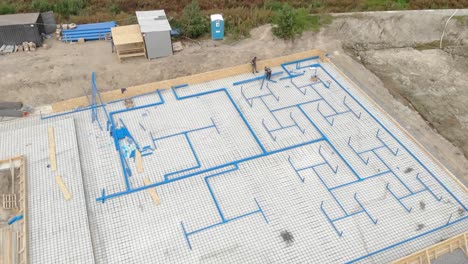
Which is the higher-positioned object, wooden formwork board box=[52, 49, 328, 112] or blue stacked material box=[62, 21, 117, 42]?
blue stacked material box=[62, 21, 117, 42]

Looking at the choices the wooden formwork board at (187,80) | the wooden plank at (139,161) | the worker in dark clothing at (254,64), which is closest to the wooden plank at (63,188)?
the wooden plank at (139,161)

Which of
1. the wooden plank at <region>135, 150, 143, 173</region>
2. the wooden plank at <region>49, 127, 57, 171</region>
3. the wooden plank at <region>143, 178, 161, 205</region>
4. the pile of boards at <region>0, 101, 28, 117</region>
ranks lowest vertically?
the wooden plank at <region>143, 178, 161, 205</region>

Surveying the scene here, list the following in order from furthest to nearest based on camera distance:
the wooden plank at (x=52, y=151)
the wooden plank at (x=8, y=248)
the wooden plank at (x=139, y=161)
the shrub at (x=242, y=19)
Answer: the shrub at (x=242, y=19) < the wooden plank at (x=139, y=161) < the wooden plank at (x=52, y=151) < the wooden plank at (x=8, y=248)

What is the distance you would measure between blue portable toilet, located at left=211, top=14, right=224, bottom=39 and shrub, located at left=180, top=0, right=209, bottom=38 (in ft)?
2.10

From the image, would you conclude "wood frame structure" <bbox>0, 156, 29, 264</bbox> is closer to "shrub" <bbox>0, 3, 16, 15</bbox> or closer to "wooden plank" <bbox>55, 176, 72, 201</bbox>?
"wooden plank" <bbox>55, 176, 72, 201</bbox>

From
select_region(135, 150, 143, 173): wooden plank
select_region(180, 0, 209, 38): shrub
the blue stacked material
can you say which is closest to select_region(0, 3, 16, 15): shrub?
the blue stacked material

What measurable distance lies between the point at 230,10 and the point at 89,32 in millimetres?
7912

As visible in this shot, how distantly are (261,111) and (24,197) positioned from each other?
961 cm

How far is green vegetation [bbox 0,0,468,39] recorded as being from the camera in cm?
2039

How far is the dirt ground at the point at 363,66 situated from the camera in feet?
54.4

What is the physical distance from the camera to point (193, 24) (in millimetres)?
20062

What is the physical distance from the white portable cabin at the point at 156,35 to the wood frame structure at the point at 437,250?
1340 centimetres

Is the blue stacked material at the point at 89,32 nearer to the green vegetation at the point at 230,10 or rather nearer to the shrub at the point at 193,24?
the green vegetation at the point at 230,10

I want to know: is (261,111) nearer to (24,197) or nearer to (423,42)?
(24,197)
